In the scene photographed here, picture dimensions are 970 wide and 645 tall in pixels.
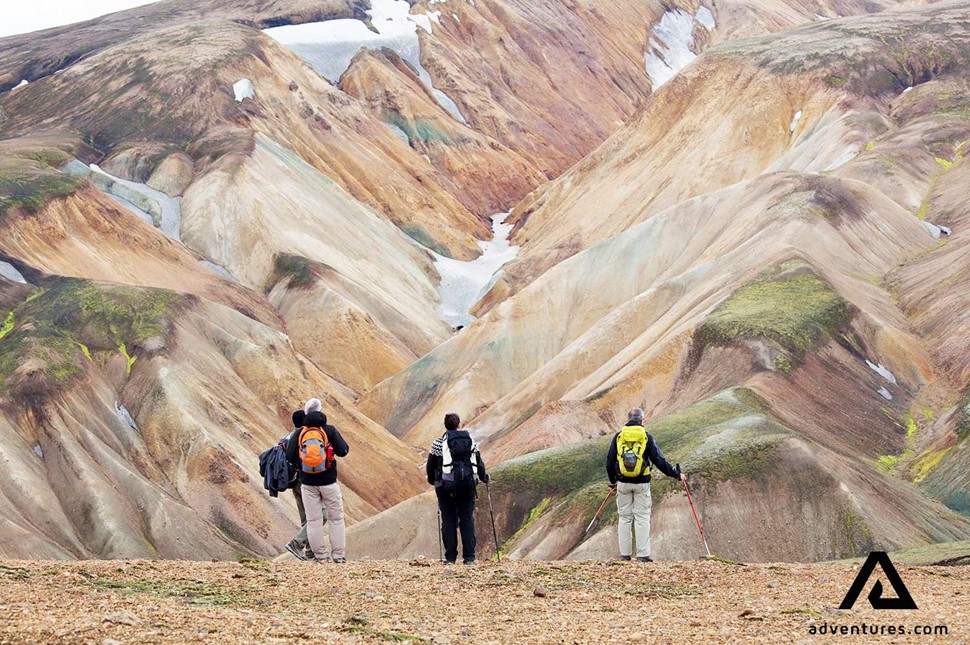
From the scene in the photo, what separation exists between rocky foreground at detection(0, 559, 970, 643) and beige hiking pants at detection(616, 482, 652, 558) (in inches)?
34.8

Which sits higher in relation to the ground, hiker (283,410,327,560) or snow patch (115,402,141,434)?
snow patch (115,402,141,434)

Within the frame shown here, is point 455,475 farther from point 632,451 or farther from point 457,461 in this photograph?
point 632,451

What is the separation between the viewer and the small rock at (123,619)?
447 inches

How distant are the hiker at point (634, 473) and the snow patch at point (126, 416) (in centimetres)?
3524

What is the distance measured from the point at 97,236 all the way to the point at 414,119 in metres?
49.6

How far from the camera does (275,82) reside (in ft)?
323

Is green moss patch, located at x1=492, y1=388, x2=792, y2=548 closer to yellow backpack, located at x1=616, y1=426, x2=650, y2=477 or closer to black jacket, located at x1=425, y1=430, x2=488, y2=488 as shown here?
yellow backpack, located at x1=616, y1=426, x2=650, y2=477

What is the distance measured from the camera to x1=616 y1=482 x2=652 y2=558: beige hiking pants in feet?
59.8

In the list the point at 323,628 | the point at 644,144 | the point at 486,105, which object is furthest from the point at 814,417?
the point at 486,105

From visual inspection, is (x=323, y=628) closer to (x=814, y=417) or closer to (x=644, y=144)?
(x=814, y=417)

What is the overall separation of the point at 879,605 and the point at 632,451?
510cm

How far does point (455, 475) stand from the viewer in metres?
17.6

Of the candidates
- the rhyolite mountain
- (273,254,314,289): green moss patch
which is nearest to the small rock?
the rhyolite mountain

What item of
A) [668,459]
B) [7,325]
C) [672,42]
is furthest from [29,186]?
[672,42]
